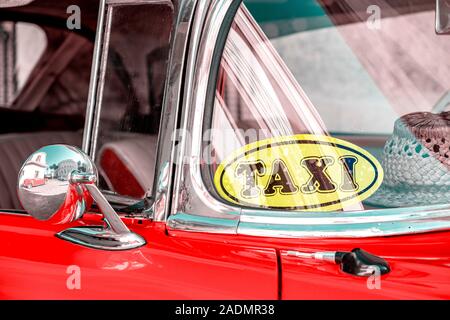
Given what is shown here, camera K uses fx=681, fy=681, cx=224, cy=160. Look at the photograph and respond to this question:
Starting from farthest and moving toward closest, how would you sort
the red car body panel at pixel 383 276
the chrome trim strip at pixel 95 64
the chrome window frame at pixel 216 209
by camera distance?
the chrome trim strip at pixel 95 64 → the chrome window frame at pixel 216 209 → the red car body panel at pixel 383 276

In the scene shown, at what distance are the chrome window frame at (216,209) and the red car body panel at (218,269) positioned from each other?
0.07 ft

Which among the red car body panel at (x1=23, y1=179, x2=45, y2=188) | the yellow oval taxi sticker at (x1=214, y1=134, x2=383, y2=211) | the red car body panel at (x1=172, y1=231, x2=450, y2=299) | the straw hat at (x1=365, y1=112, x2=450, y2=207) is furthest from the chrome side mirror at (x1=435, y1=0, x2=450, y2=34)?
the red car body panel at (x1=23, y1=179, x2=45, y2=188)

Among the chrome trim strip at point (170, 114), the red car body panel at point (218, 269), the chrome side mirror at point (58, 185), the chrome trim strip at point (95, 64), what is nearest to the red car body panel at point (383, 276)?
the red car body panel at point (218, 269)

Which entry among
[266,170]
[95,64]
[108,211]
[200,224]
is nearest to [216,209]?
[200,224]

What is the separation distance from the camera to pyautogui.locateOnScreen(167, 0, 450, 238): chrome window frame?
156 cm

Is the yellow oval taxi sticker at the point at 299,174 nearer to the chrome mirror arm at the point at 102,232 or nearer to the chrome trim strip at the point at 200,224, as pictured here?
the chrome trim strip at the point at 200,224

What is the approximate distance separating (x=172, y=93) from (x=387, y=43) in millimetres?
546

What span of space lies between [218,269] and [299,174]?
33 centimetres

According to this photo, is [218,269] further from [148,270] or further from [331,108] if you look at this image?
[331,108]

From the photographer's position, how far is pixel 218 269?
1485 mm

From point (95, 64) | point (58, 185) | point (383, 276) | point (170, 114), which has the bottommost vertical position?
point (383, 276)

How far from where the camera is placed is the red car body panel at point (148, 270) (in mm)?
1457

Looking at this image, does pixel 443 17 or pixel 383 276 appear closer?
pixel 383 276

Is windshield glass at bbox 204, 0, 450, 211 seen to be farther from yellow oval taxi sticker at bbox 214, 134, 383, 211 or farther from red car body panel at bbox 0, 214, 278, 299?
red car body panel at bbox 0, 214, 278, 299
